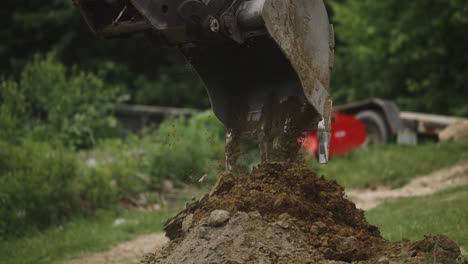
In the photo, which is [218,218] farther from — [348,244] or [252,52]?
[252,52]

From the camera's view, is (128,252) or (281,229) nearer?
(281,229)

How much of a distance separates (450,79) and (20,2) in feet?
44.0

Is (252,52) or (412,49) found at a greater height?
(412,49)

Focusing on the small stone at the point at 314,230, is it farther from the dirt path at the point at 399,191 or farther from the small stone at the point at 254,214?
the dirt path at the point at 399,191

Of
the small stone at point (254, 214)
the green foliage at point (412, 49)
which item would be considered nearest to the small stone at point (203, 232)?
the small stone at point (254, 214)

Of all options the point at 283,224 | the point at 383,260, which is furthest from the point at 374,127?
the point at 383,260

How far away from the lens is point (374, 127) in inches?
644

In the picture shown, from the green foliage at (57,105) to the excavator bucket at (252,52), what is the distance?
22.9ft

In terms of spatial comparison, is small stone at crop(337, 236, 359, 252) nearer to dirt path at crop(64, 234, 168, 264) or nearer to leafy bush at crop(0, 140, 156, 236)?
dirt path at crop(64, 234, 168, 264)

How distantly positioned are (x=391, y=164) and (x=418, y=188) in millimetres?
1391

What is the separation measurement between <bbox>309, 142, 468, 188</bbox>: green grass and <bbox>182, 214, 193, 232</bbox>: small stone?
19.9 feet

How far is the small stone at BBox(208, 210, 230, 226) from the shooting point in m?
5.57

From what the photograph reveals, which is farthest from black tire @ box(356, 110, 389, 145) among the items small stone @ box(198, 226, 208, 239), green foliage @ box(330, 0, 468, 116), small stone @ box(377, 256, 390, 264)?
small stone @ box(377, 256, 390, 264)

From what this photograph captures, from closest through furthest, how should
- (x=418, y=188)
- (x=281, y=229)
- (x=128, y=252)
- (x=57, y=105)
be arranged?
(x=281, y=229), (x=128, y=252), (x=418, y=188), (x=57, y=105)
